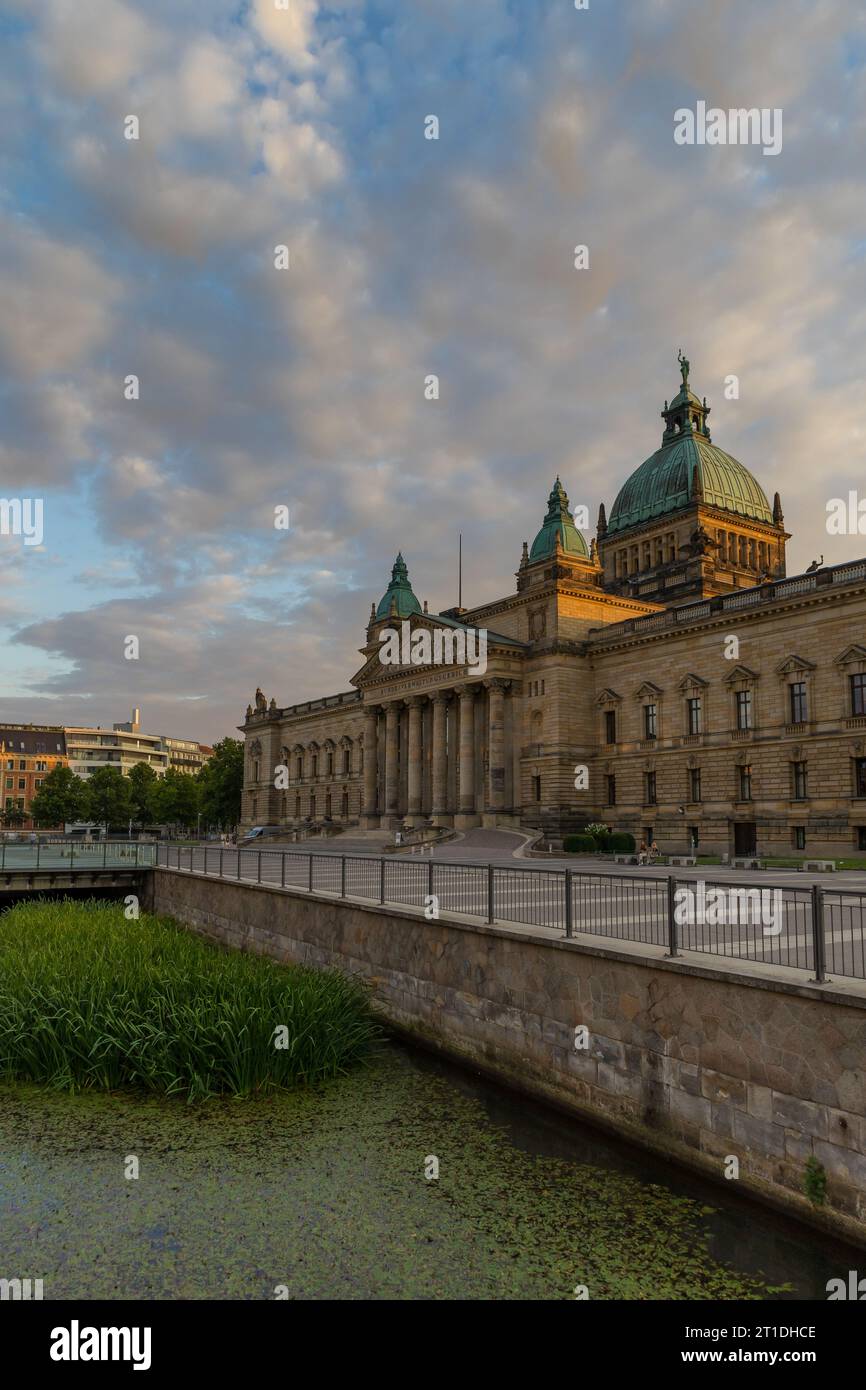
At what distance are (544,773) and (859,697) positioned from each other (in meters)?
21.7

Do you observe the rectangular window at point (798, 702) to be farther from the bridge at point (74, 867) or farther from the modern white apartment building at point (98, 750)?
the modern white apartment building at point (98, 750)

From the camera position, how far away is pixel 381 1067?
51.8ft

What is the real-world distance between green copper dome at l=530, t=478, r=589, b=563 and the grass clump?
48968 mm

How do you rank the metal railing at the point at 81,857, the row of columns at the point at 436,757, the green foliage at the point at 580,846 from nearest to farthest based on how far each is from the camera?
the metal railing at the point at 81,857, the green foliage at the point at 580,846, the row of columns at the point at 436,757

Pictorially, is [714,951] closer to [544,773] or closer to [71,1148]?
[71,1148]

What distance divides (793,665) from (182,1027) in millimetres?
39640

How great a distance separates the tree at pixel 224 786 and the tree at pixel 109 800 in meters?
17.4

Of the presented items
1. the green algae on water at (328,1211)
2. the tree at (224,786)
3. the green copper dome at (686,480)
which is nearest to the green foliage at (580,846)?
the green algae on water at (328,1211)

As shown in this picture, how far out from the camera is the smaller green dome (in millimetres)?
87062

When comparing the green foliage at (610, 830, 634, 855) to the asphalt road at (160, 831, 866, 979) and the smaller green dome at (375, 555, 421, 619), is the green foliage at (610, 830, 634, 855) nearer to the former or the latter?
the asphalt road at (160, 831, 866, 979)

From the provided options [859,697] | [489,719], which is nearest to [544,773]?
[489,719]

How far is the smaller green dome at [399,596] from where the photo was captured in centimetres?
8706
